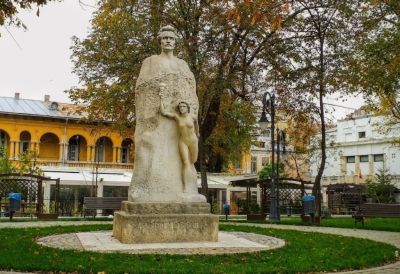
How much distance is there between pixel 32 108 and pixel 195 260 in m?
39.8

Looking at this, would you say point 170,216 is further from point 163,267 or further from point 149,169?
point 163,267

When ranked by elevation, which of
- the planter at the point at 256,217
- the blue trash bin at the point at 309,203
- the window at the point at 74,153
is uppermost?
the window at the point at 74,153

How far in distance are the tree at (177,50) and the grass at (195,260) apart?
10.5 m

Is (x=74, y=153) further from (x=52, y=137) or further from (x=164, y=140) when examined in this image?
(x=164, y=140)

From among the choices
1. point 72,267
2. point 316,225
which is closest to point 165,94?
point 72,267

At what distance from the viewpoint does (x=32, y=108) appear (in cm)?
4444

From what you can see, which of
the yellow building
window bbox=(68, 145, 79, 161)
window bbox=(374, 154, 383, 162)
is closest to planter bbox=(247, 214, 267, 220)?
the yellow building

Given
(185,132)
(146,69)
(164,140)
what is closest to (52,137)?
(146,69)

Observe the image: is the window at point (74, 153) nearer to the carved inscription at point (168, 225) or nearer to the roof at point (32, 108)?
the roof at point (32, 108)

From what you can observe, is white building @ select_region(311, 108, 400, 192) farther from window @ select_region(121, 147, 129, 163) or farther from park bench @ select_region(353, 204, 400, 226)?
park bench @ select_region(353, 204, 400, 226)

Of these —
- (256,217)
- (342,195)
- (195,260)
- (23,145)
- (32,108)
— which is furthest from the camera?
(32,108)

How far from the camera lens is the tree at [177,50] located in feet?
63.2

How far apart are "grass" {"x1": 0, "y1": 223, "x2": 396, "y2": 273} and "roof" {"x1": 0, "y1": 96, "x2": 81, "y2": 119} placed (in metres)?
34.5

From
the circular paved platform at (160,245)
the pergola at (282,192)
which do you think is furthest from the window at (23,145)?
the circular paved platform at (160,245)
